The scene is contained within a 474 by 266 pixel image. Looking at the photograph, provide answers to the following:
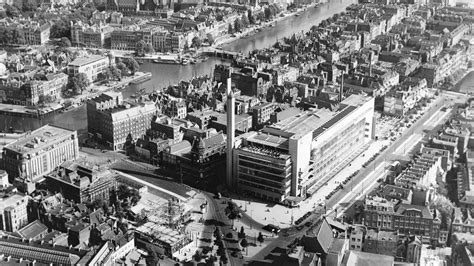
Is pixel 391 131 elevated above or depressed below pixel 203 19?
below

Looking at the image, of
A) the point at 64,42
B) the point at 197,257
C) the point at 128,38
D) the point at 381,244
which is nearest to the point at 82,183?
the point at 197,257

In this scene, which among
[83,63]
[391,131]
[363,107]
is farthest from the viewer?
[83,63]

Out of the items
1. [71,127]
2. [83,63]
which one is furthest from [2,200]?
[83,63]

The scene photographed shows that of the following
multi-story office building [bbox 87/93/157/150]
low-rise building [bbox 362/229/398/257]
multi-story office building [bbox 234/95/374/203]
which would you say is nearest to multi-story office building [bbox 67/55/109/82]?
multi-story office building [bbox 87/93/157/150]

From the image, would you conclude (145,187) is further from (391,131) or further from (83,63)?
(83,63)

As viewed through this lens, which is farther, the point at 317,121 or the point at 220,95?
the point at 220,95

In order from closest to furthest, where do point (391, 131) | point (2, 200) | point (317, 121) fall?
point (2, 200) < point (317, 121) < point (391, 131)

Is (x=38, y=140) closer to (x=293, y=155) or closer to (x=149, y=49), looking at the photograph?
(x=293, y=155)

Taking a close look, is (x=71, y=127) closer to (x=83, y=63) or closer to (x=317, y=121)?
(x=83, y=63)
